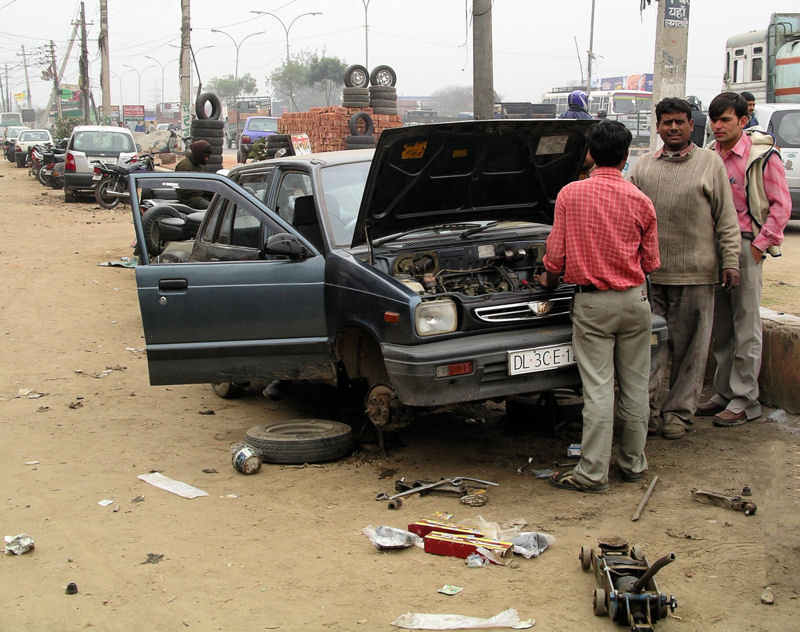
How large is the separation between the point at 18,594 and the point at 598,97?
4681 centimetres

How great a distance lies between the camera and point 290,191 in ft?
19.5

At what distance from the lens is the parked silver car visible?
70.7 feet

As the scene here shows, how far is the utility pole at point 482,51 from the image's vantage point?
9.72 m

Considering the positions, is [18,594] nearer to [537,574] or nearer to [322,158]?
[537,574]

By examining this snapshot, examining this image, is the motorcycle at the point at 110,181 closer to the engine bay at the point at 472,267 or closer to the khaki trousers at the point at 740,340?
the engine bay at the point at 472,267

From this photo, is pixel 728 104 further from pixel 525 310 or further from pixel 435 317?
pixel 435 317

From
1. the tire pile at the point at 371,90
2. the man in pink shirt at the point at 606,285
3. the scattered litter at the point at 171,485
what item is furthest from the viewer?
the tire pile at the point at 371,90

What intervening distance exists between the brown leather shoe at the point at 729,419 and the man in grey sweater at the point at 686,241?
23cm

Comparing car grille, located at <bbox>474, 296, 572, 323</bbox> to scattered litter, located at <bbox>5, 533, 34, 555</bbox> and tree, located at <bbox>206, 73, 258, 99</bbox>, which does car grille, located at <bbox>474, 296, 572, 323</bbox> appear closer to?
scattered litter, located at <bbox>5, 533, 34, 555</bbox>

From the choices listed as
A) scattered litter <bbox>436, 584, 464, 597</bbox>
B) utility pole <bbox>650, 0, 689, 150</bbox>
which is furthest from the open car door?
utility pole <bbox>650, 0, 689, 150</bbox>

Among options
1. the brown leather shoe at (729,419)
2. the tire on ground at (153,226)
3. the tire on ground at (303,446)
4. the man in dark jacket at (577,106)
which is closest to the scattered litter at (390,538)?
the tire on ground at (303,446)

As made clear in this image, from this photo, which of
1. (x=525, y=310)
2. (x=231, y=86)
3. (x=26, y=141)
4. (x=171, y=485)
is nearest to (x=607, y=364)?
(x=525, y=310)

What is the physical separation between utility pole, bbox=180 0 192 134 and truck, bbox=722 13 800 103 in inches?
695

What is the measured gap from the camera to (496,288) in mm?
5164
